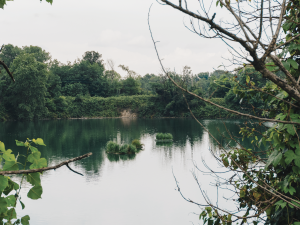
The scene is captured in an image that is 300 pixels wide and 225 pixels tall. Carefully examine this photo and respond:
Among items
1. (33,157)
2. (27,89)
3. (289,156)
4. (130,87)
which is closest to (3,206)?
(33,157)

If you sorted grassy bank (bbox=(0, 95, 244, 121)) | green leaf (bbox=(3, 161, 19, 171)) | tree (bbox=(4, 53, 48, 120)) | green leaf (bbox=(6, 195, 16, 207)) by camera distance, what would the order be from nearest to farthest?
green leaf (bbox=(3, 161, 19, 171))
green leaf (bbox=(6, 195, 16, 207))
tree (bbox=(4, 53, 48, 120))
grassy bank (bbox=(0, 95, 244, 121))

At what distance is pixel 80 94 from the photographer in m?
44.5

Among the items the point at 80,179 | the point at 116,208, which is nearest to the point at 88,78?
the point at 80,179

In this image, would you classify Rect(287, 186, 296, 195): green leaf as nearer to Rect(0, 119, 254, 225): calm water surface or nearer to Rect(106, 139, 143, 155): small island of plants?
Rect(0, 119, 254, 225): calm water surface

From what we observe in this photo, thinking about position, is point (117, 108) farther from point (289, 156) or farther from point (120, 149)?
point (289, 156)

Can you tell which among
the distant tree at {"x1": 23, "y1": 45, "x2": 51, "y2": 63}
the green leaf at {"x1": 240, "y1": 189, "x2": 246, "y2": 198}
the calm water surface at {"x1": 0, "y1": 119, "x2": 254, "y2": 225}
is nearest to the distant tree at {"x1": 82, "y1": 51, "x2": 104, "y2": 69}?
the distant tree at {"x1": 23, "y1": 45, "x2": 51, "y2": 63}

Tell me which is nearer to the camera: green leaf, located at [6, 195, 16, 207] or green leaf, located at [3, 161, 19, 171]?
green leaf, located at [3, 161, 19, 171]

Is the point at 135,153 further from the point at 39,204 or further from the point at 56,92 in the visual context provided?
the point at 56,92

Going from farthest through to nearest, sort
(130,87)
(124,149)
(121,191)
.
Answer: (130,87), (124,149), (121,191)

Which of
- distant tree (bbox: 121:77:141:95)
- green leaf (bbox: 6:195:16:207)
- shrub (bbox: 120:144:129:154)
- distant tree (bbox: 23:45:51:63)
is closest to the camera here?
green leaf (bbox: 6:195:16:207)

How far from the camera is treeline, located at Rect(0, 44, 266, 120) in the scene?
3603 centimetres

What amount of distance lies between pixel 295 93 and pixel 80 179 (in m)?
12.2

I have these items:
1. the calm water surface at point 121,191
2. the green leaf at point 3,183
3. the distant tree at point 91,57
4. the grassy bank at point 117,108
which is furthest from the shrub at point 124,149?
the distant tree at point 91,57

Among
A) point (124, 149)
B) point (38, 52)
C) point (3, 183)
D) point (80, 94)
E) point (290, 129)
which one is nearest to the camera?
point (3, 183)
